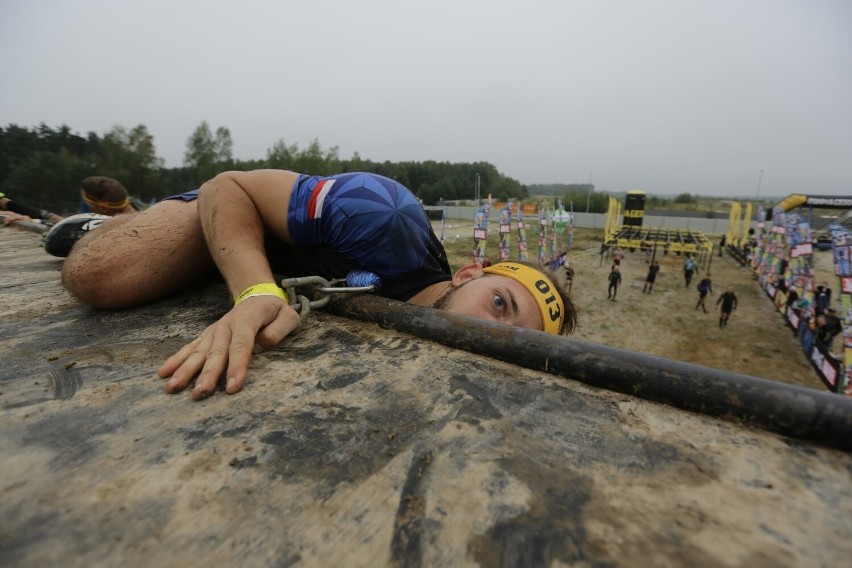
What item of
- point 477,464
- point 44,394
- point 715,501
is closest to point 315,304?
point 44,394

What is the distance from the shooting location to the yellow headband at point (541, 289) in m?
2.14

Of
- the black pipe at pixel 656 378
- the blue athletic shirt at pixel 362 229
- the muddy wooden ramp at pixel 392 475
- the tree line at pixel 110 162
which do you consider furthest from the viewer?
the tree line at pixel 110 162

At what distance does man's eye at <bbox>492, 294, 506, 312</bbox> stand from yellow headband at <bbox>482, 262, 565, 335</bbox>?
0.71ft

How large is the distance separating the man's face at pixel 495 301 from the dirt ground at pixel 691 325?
21.6 ft

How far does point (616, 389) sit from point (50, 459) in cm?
127

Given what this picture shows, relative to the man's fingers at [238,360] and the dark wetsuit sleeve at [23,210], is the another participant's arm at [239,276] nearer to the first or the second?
the man's fingers at [238,360]

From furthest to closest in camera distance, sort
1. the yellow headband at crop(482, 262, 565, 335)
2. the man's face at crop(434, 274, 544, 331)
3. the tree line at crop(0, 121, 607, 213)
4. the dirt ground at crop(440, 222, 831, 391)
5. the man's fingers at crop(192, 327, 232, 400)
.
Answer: the tree line at crop(0, 121, 607, 213) < the dirt ground at crop(440, 222, 831, 391) < the yellow headband at crop(482, 262, 565, 335) < the man's face at crop(434, 274, 544, 331) < the man's fingers at crop(192, 327, 232, 400)

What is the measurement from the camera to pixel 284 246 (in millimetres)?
2225

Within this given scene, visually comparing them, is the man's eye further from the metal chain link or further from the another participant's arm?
the another participant's arm

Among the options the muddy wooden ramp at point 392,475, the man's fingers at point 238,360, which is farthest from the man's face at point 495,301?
the man's fingers at point 238,360

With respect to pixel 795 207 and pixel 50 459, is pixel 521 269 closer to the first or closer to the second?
pixel 50 459

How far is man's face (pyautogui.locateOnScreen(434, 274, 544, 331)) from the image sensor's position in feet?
6.16

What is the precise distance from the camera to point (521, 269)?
229cm

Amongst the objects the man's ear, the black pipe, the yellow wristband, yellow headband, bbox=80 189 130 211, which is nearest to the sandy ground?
the man's ear
